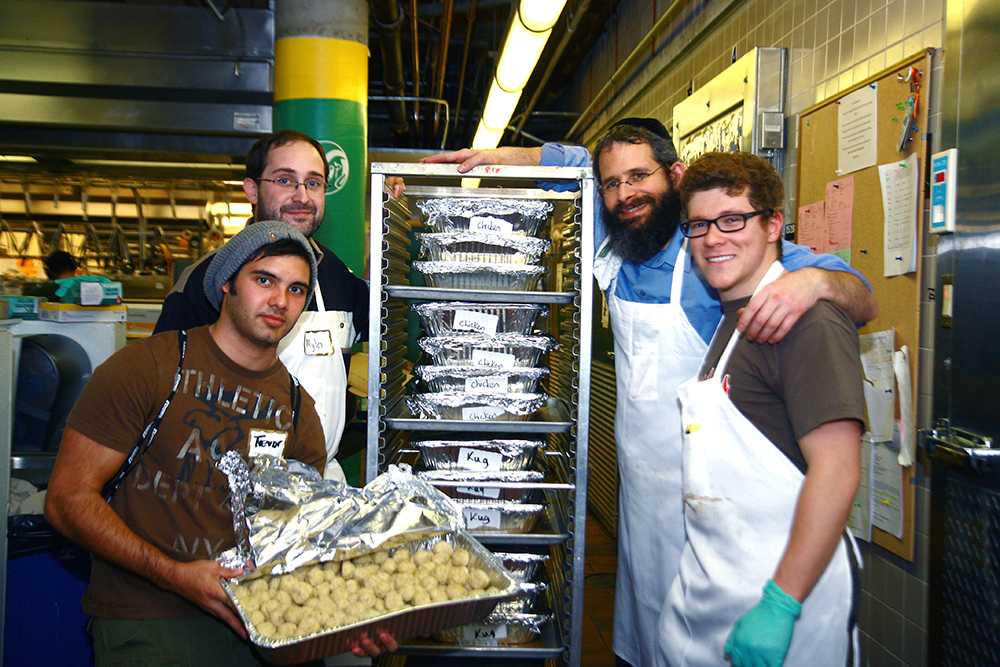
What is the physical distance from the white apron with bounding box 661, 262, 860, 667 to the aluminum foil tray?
731 millimetres

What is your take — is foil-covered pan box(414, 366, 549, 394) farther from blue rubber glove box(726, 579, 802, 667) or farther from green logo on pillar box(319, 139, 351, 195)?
green logo on pillar box(319, 139, 351, 195)

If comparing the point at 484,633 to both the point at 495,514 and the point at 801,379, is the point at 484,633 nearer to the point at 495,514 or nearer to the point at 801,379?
the point at 495,514

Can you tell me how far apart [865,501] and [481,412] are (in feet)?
4.52

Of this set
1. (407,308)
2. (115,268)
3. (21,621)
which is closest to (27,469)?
(21,621)

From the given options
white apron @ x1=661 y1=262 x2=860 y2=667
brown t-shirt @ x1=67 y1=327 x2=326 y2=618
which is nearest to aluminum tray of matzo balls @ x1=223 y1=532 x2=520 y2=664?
brown t-shirt @ x1=67 y1=327 x2=326 y2=618

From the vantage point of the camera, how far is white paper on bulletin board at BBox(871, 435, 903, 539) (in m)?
2.52

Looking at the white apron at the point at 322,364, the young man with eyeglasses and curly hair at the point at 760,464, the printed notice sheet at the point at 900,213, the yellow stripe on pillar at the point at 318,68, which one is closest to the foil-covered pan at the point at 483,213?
the white apron at the point at 322,364

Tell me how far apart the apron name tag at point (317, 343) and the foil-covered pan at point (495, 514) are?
0.59 m

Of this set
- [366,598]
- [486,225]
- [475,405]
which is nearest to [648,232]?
[486,225]

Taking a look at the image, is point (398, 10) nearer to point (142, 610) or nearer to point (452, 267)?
point (452, 267)

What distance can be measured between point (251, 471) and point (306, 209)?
0.94m

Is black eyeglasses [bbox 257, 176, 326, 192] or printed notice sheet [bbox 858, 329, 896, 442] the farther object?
printed notice sheet [bbox 858, 329, 896, 442]

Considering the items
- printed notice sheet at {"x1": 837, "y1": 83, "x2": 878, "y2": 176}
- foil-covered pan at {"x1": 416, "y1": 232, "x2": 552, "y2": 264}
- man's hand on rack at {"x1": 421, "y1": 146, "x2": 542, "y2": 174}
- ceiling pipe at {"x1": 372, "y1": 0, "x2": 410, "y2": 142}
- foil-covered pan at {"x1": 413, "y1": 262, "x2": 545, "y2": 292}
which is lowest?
foil-covered pan at {"x1": 413, "y1": 262, "x2": 545, "y2": 292}

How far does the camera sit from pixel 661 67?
16.7ft
